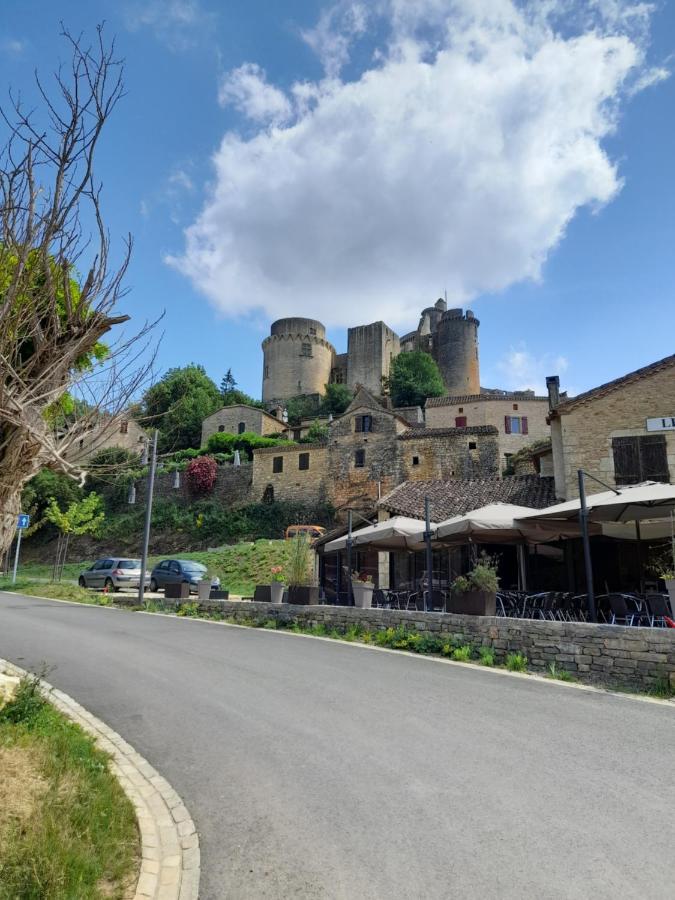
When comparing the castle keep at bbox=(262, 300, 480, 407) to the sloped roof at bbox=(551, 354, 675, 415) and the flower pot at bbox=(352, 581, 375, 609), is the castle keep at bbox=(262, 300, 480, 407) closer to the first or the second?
the sloped roof at bbox=(551, 354, 675, 415)

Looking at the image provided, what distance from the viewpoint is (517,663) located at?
888 cm

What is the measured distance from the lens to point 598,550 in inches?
643

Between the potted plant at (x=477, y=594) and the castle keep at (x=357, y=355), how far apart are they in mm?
56364

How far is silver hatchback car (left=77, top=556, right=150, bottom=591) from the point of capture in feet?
73.9

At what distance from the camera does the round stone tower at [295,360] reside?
68.4 metres

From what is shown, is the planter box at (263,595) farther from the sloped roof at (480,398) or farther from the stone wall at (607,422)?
the sloped roof at (480,398)

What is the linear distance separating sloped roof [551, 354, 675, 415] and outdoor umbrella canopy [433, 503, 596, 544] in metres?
6.71

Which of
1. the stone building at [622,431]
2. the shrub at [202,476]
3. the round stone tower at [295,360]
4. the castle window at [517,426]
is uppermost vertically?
the round stone tower at [295,360]

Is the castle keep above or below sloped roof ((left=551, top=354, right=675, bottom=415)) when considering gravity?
above

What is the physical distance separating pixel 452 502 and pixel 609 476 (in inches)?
202

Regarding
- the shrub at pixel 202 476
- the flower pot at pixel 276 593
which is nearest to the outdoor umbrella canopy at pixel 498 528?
the flower pot at pixel 276 593

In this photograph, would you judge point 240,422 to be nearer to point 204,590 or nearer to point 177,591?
point 177,591

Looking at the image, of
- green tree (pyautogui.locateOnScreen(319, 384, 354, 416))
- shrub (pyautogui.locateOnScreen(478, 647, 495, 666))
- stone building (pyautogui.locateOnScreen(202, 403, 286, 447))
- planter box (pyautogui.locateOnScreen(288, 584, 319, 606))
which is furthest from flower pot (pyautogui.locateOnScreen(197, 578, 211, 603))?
green tree (pyautogui.locateOnScreen(319, 384, 354, 416))

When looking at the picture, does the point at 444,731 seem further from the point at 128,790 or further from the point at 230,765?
the point at 128,790
